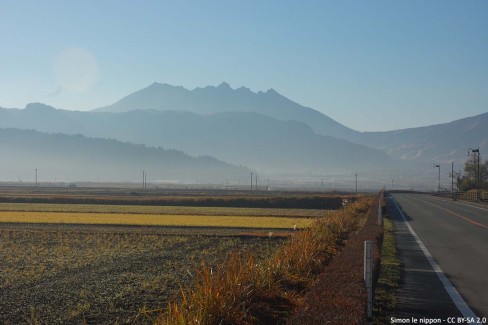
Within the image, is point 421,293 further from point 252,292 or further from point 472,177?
point 472,177

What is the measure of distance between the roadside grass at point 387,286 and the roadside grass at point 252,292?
1253 mm

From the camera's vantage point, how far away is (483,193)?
→ 221ft

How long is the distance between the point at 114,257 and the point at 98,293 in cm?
679

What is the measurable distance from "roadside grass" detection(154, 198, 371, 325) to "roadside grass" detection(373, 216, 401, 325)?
125 cm

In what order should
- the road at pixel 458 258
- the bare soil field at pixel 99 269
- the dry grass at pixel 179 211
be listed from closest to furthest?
the bare soil field at pixel 99 269 < the road at pixel 458 258 < the dry grass at pixel 179 211

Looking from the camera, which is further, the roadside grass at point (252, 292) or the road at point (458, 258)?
the road at point (458, 258)

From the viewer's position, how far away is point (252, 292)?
9500 mm

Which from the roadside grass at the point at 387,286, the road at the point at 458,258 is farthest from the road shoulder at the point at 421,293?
the roadside grass at the point at 387,286

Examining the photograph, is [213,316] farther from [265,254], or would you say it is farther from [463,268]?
[265,254]

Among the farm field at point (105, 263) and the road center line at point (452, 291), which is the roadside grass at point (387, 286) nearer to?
the road center line at point (452, 291)

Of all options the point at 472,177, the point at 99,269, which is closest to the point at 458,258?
the point at 99,269

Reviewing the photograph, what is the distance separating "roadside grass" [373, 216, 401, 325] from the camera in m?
9.84

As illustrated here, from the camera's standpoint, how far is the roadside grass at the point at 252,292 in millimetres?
8078

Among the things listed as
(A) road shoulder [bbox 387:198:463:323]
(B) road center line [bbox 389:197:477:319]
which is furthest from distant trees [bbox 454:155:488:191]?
(A) road shoulder [bbox 387:198:463:323]
